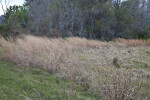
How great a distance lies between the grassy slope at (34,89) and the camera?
3258 millimetres

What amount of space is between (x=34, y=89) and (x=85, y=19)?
856 inches

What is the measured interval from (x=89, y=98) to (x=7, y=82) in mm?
1799

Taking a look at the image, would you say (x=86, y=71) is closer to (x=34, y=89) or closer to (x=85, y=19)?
(x=34, y=89)

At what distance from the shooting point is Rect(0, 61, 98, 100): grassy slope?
10.7 ft

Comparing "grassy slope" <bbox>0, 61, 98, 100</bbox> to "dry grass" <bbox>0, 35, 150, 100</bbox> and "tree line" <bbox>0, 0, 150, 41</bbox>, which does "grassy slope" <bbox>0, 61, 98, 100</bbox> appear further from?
"tree line" <bbox>0, 0, 150, 41</bbox>

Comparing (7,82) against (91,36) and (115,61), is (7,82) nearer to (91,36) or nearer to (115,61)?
(115,61)

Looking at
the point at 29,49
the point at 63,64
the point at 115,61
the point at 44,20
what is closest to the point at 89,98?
the point at 63,64

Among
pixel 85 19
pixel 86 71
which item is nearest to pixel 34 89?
pixel 86 71

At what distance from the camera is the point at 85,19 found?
2461 cm

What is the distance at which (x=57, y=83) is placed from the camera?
426 centimetres

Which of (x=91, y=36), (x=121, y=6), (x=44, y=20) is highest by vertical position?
(x=121, y=6)

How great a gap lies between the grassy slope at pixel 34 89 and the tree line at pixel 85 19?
1589cm

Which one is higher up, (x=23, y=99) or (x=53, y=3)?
(x=53, y=3)

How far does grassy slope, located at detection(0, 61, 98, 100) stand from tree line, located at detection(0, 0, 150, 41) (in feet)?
52.1
